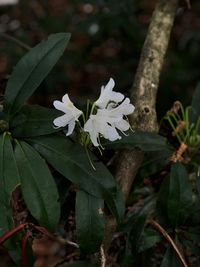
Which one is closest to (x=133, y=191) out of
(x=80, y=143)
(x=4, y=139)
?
(x=80, y=143)

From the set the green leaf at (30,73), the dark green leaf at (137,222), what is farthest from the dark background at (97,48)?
the green leaf at (30,73)

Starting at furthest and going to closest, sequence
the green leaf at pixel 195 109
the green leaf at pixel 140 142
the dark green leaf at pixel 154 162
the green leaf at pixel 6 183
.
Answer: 1. the green leaf at pixel 195 109
2. the dark green leaf at pixel 154 162
3. the green leaf at pixel 140 142
4. the green leaf at pixel 6 183

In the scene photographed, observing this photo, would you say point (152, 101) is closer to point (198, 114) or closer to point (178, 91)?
point (198, 114)

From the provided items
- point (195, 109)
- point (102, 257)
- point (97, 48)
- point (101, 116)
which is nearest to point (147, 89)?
point (195, 109)

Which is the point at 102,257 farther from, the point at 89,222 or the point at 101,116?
the point at 101,116

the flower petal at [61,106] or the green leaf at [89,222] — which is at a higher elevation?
the flower petal at [61,106]

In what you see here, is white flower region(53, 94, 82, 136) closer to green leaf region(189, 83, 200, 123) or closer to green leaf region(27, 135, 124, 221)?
green leaf region(27, 135, 124, 221)

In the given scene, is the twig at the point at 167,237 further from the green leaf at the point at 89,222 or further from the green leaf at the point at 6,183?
the green leaf at the point at 6,183
